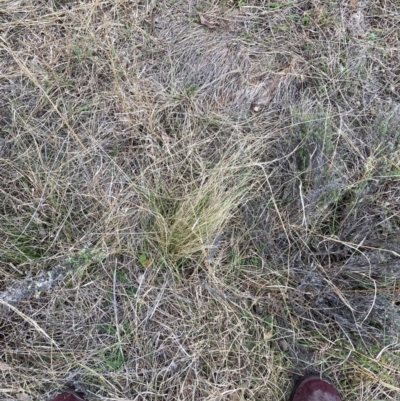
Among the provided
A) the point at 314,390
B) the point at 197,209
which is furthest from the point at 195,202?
the point at 314,390

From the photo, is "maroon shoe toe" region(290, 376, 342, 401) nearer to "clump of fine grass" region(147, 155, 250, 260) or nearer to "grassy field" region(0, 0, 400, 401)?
"grassy field" region(0, 0, 400, 401)

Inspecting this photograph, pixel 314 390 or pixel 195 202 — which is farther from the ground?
pixel 195 202

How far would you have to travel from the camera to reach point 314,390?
171 cm

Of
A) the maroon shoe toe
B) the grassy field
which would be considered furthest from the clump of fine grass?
the maroon shoe toe

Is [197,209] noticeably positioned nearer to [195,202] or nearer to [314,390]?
[195,202]

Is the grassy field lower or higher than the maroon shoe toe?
higher

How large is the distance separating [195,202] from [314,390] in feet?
2.81

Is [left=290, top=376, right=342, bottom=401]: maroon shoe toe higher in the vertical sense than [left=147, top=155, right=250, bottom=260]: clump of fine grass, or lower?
lower

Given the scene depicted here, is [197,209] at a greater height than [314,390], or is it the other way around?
[197,209]

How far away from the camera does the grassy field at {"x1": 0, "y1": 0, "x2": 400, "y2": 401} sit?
1709 mm

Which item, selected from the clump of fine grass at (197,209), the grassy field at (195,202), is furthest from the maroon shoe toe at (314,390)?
the clump of fine grass at (197,209)

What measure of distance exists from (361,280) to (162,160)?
3.06ft

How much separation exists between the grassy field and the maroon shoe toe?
0.14ft

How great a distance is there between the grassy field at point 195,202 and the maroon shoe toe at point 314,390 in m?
0.04
